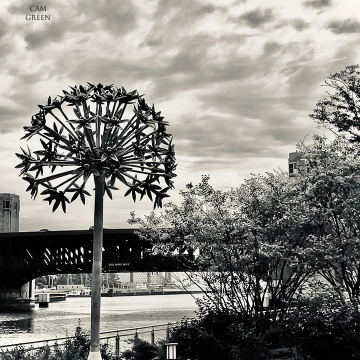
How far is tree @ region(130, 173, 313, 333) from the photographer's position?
81.0ft

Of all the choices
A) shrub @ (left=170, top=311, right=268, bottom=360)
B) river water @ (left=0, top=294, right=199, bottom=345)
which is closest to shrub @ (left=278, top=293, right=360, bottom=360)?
shrub @ (left=170, top=311, right=268, bottom=360)

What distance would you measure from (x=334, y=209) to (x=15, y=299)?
11112 centimetres

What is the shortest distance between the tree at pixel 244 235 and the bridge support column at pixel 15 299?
92.3 metres

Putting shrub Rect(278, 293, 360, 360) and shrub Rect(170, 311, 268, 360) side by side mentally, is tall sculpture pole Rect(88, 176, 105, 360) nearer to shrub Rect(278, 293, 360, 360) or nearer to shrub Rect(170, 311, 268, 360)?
shrub Rect(278, 293, 360, 360)

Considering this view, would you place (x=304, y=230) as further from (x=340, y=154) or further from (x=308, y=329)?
(x=308, y=329)

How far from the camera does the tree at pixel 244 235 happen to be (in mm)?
24703

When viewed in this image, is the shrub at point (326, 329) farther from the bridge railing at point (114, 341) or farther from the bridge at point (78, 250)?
the bridge at point (78, 250)

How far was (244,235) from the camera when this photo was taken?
82.6 feet

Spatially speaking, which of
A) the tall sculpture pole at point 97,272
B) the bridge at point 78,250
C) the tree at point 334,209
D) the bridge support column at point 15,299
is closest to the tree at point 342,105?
the tree at point 334,209

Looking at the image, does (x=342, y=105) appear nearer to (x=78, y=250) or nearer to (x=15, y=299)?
(x=78, y=250)

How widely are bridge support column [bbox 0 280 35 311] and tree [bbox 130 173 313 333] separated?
303 feet

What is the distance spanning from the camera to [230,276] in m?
28.5

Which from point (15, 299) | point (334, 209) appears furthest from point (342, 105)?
point (15, 299)

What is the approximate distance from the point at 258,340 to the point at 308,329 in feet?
7.52
